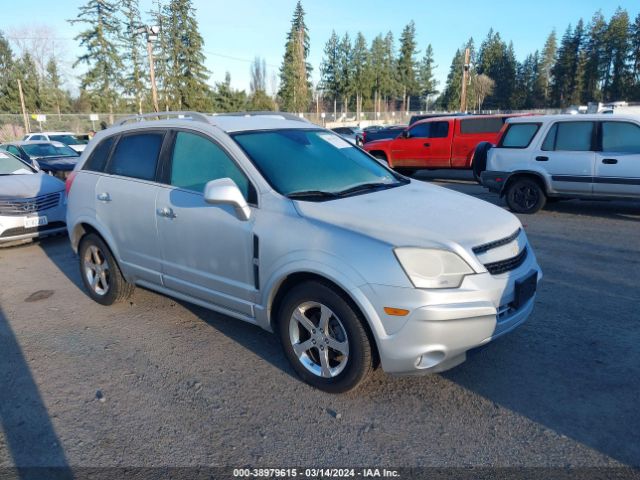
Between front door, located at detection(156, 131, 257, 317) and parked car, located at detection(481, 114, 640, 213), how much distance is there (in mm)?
6833

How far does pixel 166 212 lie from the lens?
4004 mm

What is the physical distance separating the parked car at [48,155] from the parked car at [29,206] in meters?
4.75

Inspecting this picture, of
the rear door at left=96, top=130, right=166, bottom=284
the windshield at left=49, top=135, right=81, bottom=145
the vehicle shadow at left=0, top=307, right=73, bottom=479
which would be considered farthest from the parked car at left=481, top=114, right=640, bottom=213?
the windshield at left=49, top=135, right=81, bottom=145

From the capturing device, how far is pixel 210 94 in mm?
54500

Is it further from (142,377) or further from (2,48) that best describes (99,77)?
(142,377)

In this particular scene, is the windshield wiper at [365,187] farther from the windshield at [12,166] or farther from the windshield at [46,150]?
the windshield at [46,150]

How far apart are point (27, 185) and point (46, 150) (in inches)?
311

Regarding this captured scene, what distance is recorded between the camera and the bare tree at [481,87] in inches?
3450

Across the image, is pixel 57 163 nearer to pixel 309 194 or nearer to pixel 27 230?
pixel 27 230

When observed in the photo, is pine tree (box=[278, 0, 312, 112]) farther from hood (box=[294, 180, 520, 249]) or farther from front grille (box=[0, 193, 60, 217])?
hood (box=[294, 180, 520, 249])

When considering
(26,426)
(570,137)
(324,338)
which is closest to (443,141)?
(570,137)

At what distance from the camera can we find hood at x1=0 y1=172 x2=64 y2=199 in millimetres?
7461

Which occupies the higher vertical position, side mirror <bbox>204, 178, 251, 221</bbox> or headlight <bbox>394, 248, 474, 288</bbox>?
side mirror <bbox>204, 178, 251, 221</bbox>

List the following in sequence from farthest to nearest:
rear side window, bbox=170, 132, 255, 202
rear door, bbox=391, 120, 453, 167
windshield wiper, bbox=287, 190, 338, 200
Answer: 1. rear door, bbox=391, 120, 453, 167
2. rear side window, bbox=170, 132, 255, 202
3. windshield wiper, bbox=287, 190, 338, 200
